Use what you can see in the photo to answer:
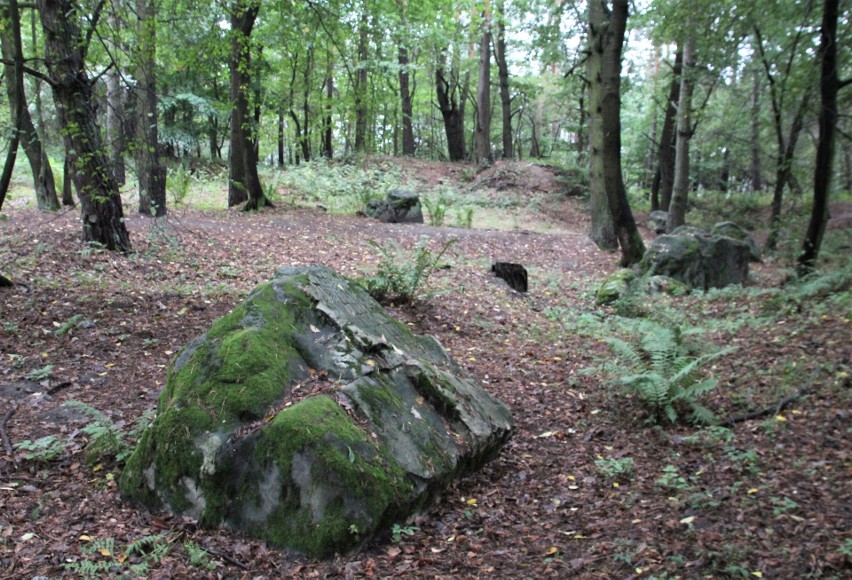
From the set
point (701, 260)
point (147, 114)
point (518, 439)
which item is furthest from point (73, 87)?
point (701, 260)

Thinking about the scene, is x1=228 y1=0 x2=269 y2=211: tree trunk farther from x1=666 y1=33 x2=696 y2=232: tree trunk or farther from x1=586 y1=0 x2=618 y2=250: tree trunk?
x1=666 y1=33 x2=696 y2=232: tree trunk

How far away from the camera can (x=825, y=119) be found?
314 inches

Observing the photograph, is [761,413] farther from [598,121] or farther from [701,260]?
[598,121]

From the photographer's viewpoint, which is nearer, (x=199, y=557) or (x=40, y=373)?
(x=199, y=557)

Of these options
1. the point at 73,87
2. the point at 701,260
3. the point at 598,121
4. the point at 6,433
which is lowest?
the point at 6,433

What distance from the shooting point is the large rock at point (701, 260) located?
34.8 ft

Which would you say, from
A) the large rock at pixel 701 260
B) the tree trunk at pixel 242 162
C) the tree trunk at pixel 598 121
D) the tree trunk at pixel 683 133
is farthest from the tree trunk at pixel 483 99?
the large rock at pixel 701 260

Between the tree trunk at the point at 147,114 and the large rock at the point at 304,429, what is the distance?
3312 mm

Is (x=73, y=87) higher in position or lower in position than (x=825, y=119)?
higher

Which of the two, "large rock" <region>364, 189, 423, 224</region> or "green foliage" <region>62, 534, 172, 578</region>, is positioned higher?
"large rock" <region>364, 189, 423, 224</region>

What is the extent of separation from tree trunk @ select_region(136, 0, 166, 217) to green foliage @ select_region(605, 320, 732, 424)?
17.8 feet

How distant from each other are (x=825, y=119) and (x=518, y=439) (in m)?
6.59

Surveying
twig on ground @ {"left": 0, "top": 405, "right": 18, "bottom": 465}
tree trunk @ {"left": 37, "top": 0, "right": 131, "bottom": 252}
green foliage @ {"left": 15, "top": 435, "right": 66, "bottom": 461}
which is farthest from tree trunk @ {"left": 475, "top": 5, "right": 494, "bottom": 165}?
green foliage @ {"left": 15, "top": 435, "right": 66, "bottom": 461}

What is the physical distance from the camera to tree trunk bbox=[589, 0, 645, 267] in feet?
37.1
